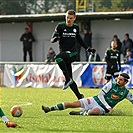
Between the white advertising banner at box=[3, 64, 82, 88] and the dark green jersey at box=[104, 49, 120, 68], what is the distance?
8.93ft

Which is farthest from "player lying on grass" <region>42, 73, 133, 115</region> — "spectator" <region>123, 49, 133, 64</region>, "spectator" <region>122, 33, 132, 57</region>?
"spectator" <region>122, 33, 132, 57</region>

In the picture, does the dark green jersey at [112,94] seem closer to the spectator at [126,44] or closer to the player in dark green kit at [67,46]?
the player in dark green kit at [67,46]

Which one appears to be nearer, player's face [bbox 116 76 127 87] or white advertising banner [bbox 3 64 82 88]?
player's face [bbox 116 76 127 87]

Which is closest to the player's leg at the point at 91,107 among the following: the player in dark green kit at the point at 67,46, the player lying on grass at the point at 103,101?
the player lying on grass at the point at 103,101

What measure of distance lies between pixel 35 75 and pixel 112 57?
464 centimetres

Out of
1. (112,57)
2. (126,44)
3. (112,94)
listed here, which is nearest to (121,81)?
(112,94)

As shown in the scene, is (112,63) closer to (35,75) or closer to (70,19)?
(35,75)

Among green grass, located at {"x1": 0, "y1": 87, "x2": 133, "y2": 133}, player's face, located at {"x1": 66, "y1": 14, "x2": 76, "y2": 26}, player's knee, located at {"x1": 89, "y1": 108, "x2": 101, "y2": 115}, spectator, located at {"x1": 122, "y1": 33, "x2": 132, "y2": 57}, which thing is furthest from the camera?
spectator, located at {"x1": 122, "y1": 33, "x2": 132, "y2": 57}

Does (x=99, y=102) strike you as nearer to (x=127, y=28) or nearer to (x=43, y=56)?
(x=127, y=28)

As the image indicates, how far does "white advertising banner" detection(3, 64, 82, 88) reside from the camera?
2403 centimetres

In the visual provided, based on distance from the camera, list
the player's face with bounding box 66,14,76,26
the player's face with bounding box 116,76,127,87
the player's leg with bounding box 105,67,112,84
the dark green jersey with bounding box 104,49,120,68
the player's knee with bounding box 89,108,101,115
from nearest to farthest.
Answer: the player's face with bounding box 116,76,127,87
the player's knee with bounding box 89,108,101,115
the player's face with bounding box 66,14,76,26
the dark green jersey with bounding box 104,49,120,68
the player's leg with bounding box 105,67,112,84

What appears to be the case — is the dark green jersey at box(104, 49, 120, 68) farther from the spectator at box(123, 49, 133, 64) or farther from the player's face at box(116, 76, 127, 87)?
the player's face at box(116, 76, 127, 87)

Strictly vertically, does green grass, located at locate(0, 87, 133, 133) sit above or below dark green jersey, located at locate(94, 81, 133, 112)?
below

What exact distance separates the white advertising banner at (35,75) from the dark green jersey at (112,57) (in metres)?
2.72
